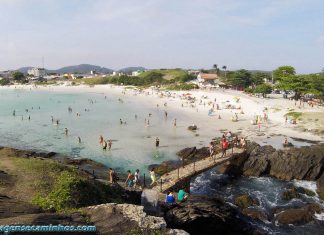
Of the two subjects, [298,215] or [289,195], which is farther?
[289,195]

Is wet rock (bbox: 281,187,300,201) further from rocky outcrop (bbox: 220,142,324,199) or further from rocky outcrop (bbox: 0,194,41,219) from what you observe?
rocky outcrop (bbox: 0,194,41,219)

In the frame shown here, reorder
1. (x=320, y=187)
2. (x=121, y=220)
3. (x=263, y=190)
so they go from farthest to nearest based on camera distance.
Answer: (x=320, y=187) → (x=263, y=190) → (x=121, y=220)

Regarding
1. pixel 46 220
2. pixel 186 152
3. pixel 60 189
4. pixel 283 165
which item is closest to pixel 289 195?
pixel 283 165

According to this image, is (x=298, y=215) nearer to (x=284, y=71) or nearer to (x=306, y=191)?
(x=306, y=191)

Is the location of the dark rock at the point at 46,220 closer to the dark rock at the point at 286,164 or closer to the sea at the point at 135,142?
the sea at the point at 135,142

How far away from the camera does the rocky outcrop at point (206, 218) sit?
16.3 meters

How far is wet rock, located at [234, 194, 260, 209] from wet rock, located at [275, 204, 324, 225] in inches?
87.0

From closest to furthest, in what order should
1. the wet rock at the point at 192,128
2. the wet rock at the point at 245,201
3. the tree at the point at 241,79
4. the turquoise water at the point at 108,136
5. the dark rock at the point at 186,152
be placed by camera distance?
the wet rock at the point at 245,201, the dark rock at the point at 186,152, the turquoise water at the point at 108,136, the wet rock at the point at 192,128, the tree at the point at 241,79

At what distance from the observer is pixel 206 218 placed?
16.8 m

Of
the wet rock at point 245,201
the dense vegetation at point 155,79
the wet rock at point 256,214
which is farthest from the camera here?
the dense vegetation at point 155,79

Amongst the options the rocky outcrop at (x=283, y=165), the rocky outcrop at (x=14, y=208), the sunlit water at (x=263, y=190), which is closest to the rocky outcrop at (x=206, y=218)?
the sunlit water at (x=263, y=190)

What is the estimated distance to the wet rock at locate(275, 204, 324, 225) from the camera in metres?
21.6

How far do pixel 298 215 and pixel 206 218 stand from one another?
8.76m

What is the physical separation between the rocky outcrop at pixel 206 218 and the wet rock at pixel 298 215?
4705mm
